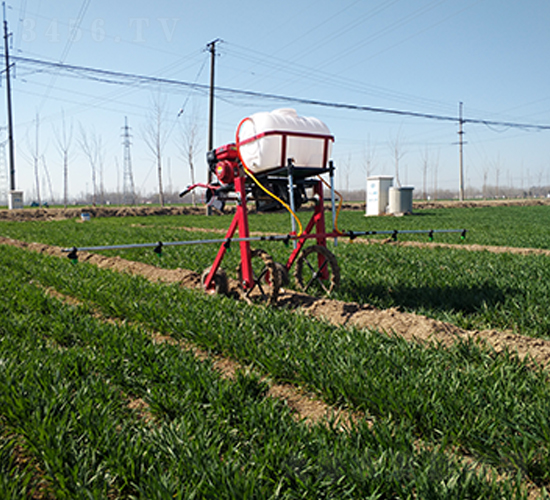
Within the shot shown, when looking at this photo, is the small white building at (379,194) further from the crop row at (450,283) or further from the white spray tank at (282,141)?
the white spray tank at (282,141)

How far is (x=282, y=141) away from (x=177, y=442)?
3.69 m

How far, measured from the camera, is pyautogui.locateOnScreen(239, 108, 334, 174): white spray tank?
17.6 ft

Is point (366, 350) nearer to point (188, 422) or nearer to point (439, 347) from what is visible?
point (439, 347)

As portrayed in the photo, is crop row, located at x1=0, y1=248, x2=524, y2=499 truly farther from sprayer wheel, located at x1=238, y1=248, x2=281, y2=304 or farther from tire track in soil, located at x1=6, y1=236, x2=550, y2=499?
sprayer wheel, located at x1=238, y1=248, x2=281, y2=304

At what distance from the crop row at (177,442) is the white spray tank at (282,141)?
8.31 feet

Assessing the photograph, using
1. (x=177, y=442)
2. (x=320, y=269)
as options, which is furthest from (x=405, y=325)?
(x=177, y=442)

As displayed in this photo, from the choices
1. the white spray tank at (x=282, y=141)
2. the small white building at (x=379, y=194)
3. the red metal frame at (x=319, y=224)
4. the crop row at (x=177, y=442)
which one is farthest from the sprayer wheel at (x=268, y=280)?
the small white building at (x=379, y=194)

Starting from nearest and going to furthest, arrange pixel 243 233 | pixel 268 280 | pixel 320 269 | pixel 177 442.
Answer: pixel 177 442 → pixel 243 233 → pixel 268 280 → pixel 320 269

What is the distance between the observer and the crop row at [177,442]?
2201 mm

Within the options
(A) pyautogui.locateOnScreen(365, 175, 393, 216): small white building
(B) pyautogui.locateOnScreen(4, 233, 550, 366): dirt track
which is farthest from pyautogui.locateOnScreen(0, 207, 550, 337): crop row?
(A) pyautogui.locateOnScreen(365, 175, 393, 216): small white building

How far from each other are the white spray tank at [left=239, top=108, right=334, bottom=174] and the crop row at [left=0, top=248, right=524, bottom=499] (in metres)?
2.53

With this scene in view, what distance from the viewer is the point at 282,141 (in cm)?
536

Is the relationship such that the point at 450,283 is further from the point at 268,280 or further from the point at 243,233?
the point at 243,233

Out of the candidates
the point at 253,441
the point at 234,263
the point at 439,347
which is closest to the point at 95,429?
the point at 253,441
